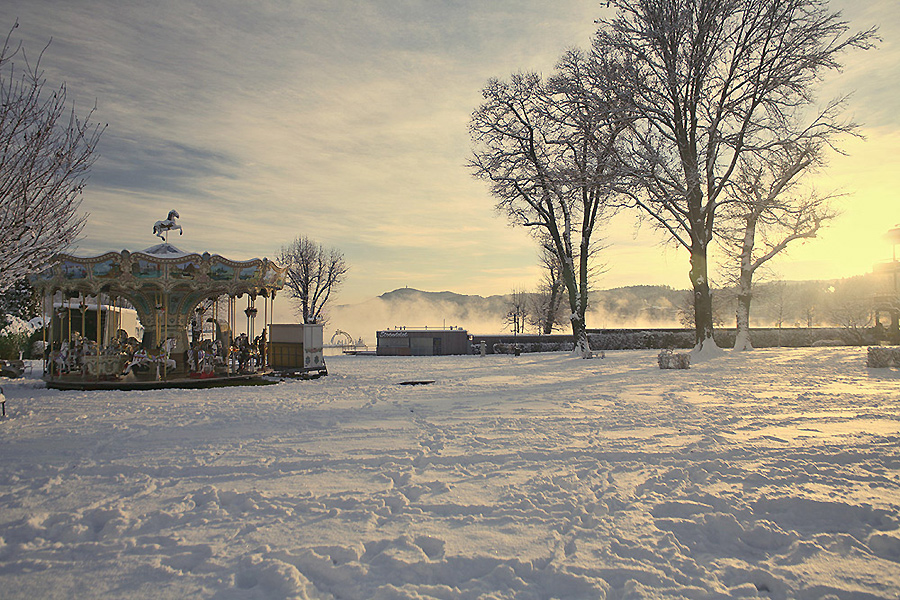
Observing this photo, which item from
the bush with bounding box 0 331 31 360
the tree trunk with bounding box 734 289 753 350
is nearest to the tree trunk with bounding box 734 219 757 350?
the tree trunk with bounding box 734 289 753 350

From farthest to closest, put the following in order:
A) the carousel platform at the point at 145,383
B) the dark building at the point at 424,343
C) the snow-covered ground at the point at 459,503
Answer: the dark building at the point at 424,343 < the carousel platform at the point at 145,383 < the snow-covered ground at the point at 459,503

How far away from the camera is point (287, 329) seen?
2317cm

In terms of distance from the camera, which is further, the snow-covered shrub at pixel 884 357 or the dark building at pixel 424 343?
the dark building at pixel 424 343

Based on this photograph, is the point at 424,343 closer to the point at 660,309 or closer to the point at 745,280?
the point at 745,280

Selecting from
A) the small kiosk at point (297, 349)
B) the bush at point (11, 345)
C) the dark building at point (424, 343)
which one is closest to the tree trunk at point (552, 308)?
the dark building at point (424, 343)

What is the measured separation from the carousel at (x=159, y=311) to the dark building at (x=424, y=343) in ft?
59.0

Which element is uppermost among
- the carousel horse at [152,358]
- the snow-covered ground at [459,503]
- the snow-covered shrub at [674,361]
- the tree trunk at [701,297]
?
the tree trunk at [701,297]

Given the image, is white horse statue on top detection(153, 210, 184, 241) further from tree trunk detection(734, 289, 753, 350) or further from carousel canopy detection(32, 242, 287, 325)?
tree trunk detection(734, 289, 753, 350)

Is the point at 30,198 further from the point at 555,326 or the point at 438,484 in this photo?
the point at 555,326

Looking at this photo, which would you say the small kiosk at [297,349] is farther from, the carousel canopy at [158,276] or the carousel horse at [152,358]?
the carousel horse at [152,358]

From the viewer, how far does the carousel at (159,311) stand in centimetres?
1842

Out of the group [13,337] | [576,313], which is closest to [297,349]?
[576,313]

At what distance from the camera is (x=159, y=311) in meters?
21.3

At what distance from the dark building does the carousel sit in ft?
59.0
